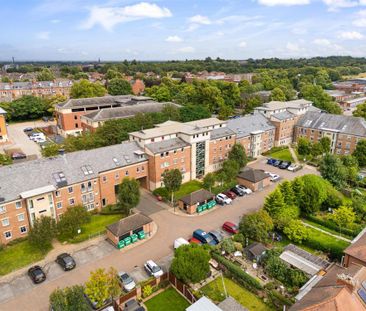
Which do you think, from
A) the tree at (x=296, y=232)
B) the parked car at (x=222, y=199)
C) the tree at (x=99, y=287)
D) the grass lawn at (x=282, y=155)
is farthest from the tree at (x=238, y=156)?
the tree at (x=99, y=287)

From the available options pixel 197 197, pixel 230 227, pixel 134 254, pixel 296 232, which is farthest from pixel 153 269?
A: pixel 296 232

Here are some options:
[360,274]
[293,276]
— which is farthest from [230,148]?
[360,274]

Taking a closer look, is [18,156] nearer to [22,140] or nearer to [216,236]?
[22,140]

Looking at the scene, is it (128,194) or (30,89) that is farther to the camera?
(30,89)

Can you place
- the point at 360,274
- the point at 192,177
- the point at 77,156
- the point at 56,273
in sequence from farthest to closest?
the point at 192,177, the point at 77,156, the point at 56,273, the point at 360,274

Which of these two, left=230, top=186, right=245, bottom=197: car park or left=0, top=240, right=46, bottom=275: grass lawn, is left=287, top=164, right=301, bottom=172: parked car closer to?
left=230, top=186, right=245, bottom=197: car park

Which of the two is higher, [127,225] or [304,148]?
[304,148]

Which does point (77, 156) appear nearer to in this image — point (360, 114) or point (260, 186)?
point (260, 186)
